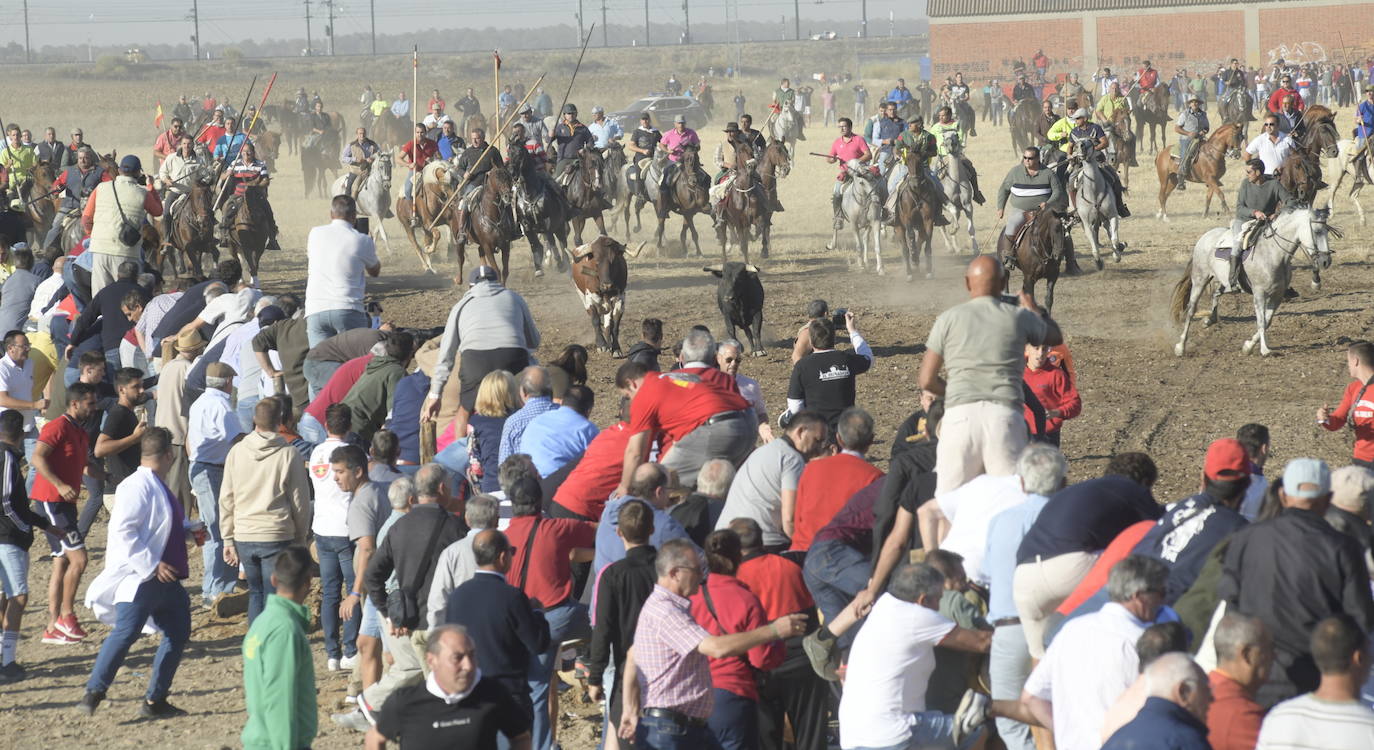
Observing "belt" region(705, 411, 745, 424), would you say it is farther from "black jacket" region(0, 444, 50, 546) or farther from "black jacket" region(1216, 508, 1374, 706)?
A: "black jacket" region(0, 444, 50, 546)

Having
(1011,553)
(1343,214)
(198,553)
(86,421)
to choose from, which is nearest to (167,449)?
(86,421)

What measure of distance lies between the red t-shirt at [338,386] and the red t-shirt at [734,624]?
4.93 m

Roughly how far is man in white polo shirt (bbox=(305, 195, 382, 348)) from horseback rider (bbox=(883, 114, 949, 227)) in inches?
454

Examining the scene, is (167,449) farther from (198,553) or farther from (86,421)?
(198,553)

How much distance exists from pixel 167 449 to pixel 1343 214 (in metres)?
22.8

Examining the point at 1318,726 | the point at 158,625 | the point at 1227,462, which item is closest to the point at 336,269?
the point at 158,625

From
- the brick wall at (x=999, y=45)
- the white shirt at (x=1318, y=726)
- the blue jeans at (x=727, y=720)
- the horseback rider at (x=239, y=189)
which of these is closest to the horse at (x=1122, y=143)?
the horseback rider at (x=239, y=189)

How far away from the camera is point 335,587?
9.50 metres

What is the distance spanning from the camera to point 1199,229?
26.4m

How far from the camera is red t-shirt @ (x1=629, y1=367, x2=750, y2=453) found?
29.3 ft

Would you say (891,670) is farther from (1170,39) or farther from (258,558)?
(1170,39)

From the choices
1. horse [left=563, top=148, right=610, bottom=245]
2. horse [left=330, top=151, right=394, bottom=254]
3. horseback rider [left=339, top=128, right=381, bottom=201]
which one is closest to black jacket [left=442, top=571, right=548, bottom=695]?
horse [left=563, top=148, right=610, bottom=245]

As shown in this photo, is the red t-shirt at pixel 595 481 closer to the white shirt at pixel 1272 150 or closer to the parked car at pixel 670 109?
the white shirt at pixel 1272 150

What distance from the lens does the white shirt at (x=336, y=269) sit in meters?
12.9
